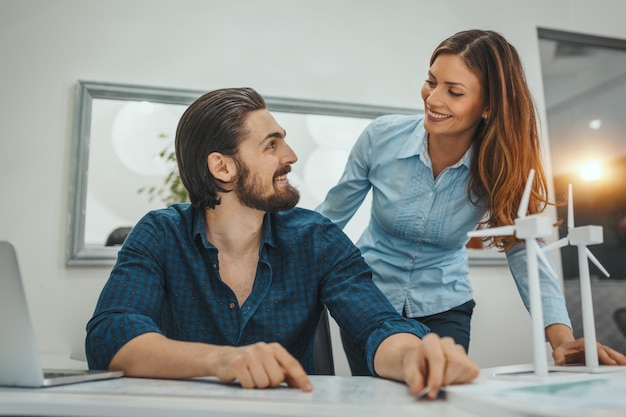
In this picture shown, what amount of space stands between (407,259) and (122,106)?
1.41 metres

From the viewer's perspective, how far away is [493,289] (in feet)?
9.43

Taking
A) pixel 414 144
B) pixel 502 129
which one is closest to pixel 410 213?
pixel 414 144

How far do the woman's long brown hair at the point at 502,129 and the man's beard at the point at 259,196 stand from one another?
578 millimetres

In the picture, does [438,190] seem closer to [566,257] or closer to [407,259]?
[407,259]

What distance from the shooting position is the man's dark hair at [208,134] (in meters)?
1.57

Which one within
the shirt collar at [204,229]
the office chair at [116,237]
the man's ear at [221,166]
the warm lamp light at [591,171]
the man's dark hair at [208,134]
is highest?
the warm lamp light at [591,171]

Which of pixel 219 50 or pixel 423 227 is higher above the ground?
pixel 219 50

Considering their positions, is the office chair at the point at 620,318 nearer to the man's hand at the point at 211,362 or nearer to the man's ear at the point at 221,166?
the man's ear at the point at 221,166

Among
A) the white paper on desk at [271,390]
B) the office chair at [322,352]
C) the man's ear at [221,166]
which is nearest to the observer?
the white paper on desk at [271,390]

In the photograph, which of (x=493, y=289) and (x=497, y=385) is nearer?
(x=497, y=385)

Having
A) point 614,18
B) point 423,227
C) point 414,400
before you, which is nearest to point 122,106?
point 423,227

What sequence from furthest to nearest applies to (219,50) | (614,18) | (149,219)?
1. (614,18)
2. (219,50)
3. (149,219)

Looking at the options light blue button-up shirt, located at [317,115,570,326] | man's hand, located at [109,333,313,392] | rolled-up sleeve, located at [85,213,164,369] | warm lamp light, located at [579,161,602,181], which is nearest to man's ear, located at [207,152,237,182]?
rolled-up sleeve, located at [85,213,164,369]

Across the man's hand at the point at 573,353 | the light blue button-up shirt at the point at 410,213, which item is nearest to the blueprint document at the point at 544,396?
the man's hand at the point at 573,353
